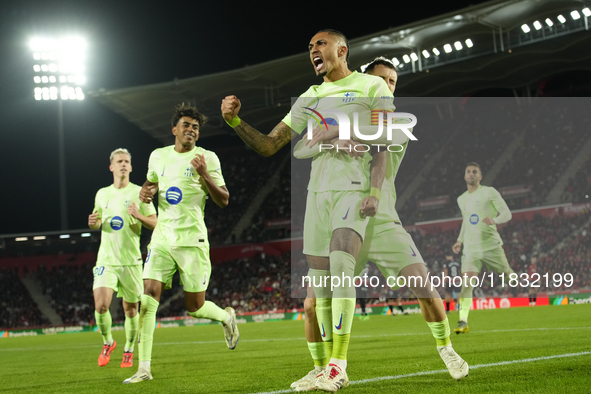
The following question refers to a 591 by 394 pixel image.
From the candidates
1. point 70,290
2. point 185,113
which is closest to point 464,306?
point 185,113

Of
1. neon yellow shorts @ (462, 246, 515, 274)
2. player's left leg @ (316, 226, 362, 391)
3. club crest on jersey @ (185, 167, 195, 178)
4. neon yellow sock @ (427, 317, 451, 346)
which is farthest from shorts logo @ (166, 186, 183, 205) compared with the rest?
neon yellow shorts @ (462, 246, 515, 274)

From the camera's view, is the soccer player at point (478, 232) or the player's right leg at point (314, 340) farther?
the soccer player at point (478, 232)

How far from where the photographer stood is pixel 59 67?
1281 inches

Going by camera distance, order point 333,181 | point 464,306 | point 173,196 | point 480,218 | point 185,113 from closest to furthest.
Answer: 1. point 333,181
2. point 173,196
3. point 185,113
4. point 464,306
5. point 480,218

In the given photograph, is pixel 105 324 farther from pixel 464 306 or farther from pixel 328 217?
pixel 464 306

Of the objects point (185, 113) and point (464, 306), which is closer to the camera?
point (185, 113)

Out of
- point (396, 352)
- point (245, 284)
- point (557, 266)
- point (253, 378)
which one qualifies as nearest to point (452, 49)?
point (557, 266)

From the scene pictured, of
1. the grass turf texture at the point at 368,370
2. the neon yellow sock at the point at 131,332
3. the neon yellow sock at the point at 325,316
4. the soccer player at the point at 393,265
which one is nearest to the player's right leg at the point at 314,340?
the soccer player at the point at 393,265

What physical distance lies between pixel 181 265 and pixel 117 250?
105 inches

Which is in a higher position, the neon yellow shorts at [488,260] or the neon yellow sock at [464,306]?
the neon yellow shorts at [488,260]

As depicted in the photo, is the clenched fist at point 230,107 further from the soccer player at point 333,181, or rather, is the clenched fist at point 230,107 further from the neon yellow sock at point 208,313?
the neon yellow sock at point 208,313

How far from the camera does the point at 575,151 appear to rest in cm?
2683

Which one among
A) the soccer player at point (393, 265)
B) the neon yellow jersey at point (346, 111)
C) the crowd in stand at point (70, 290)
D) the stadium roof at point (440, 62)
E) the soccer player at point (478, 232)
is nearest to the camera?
the neon yellow jersey at point (346, 111)

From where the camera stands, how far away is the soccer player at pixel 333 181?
13.5 feet
